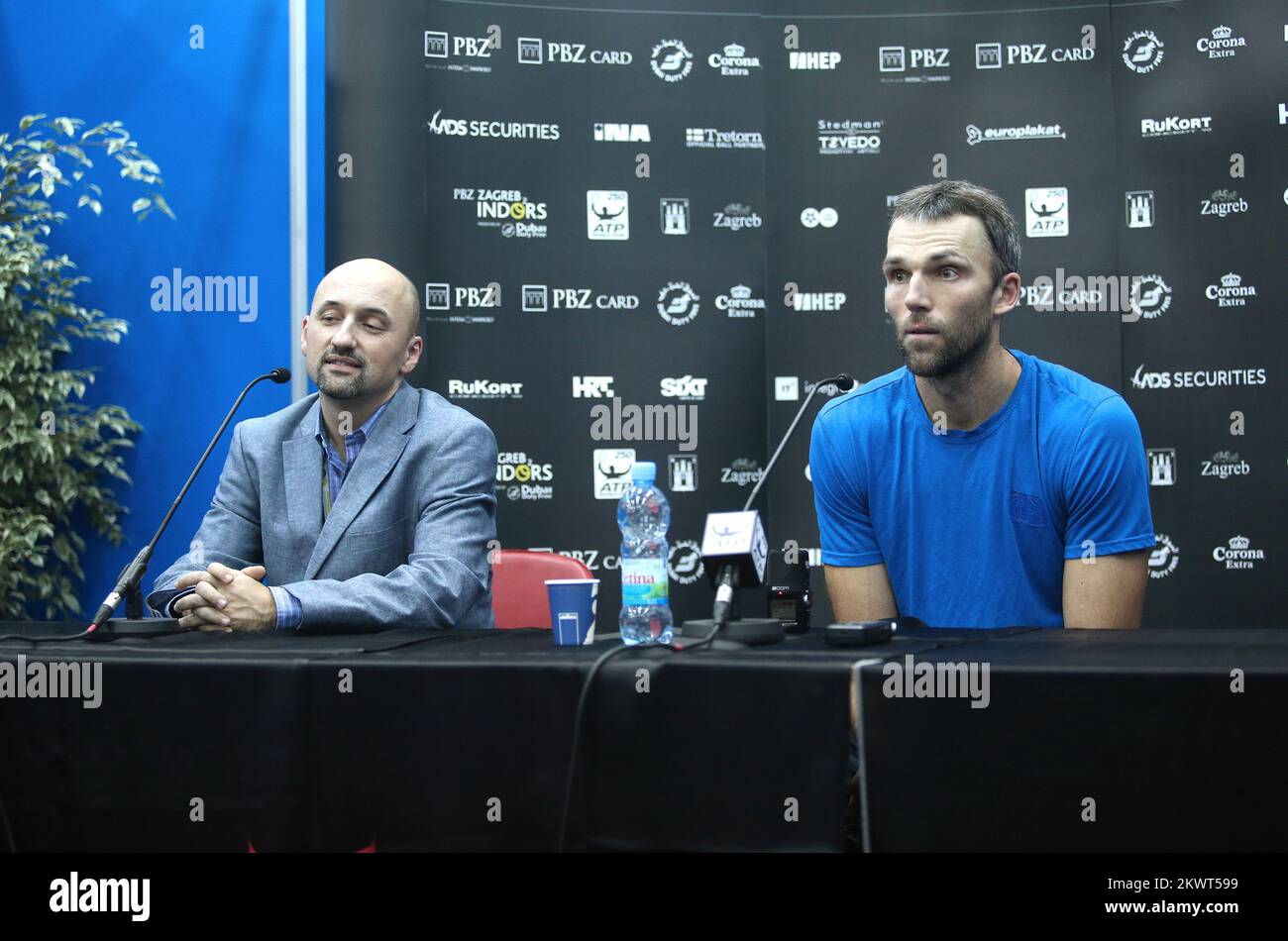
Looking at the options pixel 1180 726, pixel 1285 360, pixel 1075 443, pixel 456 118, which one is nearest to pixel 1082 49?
pixel 1285 360

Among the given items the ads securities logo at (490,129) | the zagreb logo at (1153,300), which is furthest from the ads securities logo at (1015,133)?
the ads securities logo at (490,129)

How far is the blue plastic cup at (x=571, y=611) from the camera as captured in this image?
5.66ft

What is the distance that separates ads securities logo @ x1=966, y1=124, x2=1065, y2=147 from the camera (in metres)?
4.80

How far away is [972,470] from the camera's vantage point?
2.22m

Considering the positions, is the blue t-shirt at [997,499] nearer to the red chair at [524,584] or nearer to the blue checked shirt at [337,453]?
the red chair at [524,584]

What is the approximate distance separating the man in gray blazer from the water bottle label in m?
0.56

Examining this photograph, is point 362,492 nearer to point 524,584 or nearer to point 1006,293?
point 524,584

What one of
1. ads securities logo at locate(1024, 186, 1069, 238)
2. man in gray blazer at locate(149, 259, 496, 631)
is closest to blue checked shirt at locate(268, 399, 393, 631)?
man in gray blazer at locate(149, 259, 496, 631)

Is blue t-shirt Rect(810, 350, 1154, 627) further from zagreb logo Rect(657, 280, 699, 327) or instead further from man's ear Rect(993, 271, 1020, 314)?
zagreb logo Rect(657, 280, 699, 327)

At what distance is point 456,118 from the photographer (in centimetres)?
472

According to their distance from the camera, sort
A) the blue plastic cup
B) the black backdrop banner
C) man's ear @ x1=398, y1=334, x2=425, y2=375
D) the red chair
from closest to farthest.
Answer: the blue plastic cup < man's ear @ x1=398, y1=334, x2=425, y2=375 < the red chair < the black backdrop banner

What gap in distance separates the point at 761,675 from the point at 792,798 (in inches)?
5.5

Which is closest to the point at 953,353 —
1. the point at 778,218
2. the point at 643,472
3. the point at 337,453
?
the point at 643,472
